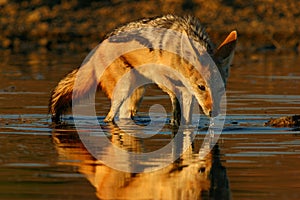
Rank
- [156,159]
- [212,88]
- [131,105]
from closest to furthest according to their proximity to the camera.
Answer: [156,159], [212,88], [131,105]

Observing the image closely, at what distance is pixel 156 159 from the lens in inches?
395

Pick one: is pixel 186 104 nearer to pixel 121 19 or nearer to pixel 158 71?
pixel 158 71

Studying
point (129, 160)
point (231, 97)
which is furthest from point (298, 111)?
point (129, 160)

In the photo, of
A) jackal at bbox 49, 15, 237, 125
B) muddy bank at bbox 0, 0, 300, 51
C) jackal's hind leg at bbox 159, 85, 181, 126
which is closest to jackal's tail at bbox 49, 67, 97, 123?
jackal at bbox 49, 15, 237, 125

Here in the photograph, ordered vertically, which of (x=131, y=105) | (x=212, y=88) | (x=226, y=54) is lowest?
(x=131, y=105)

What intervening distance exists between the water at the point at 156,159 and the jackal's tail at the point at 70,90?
0.78 ft

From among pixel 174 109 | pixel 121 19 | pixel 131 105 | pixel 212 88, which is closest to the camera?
pixel 212 88

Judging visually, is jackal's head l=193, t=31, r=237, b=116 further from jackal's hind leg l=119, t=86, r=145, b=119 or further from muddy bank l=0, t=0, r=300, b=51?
muddy bank l=0, t=0, r=300, b=51

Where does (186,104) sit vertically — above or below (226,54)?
below

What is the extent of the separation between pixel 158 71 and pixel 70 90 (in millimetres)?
1301

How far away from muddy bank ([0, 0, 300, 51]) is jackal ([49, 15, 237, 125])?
1463 centimetres

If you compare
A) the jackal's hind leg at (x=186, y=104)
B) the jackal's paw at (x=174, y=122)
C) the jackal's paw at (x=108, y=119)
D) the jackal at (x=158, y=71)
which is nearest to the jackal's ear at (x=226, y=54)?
the jackal at (x=158, y=71)

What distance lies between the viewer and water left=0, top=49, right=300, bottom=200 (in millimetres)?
8328

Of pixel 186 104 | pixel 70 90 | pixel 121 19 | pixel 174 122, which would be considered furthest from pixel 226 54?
pixel 121 19
